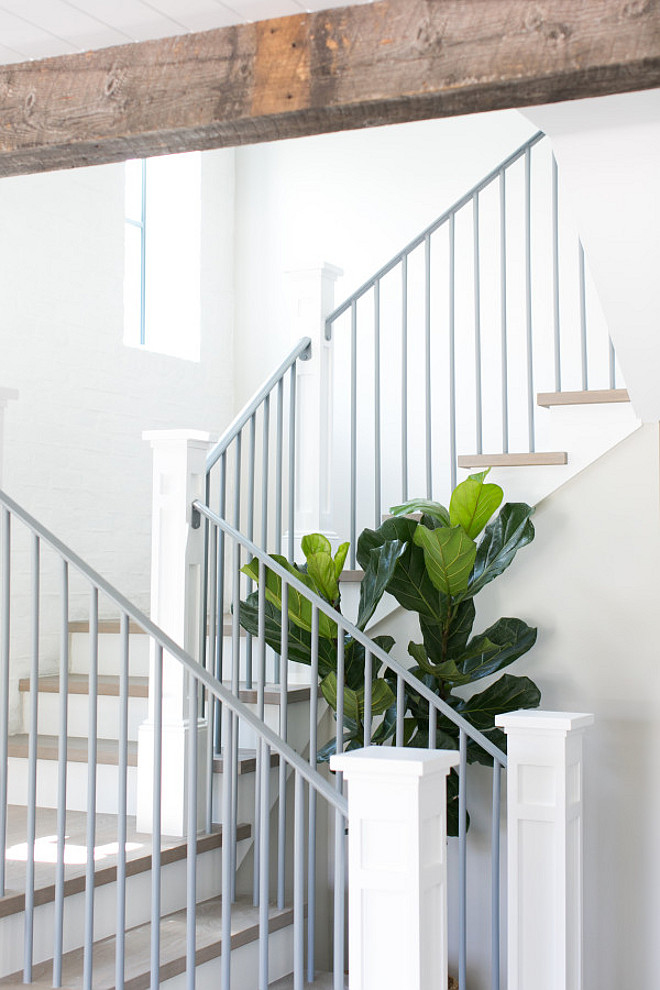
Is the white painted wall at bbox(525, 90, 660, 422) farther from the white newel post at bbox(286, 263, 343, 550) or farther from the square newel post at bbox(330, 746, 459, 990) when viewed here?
the white newel post at bbox(286, 263, 343, 550)

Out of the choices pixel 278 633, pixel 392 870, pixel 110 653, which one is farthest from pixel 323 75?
pixel 110 653

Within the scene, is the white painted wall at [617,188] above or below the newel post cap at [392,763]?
above

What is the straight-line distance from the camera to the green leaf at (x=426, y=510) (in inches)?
149

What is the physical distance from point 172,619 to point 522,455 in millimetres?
1312

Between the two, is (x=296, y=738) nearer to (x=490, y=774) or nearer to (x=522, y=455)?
(x=490, y=774)

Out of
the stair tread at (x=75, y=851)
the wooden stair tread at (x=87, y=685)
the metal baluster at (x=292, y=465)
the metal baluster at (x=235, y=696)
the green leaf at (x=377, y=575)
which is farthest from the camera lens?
the metal baluster at (x=292, y=465)

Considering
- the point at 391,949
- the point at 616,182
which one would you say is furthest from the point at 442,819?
the point at 616,182

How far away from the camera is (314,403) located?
4379mm

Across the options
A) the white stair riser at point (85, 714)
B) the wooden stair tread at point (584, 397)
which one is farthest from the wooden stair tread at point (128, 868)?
the wooden stair tread at point (584, 397)

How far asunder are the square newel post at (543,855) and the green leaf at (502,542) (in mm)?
798

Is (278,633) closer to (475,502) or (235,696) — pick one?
(235,696)

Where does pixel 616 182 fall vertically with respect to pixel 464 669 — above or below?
above

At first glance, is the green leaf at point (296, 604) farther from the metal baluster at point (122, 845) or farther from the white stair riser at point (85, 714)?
the metal baluster at point (122, 845)

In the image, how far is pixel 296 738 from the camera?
4121 mm
